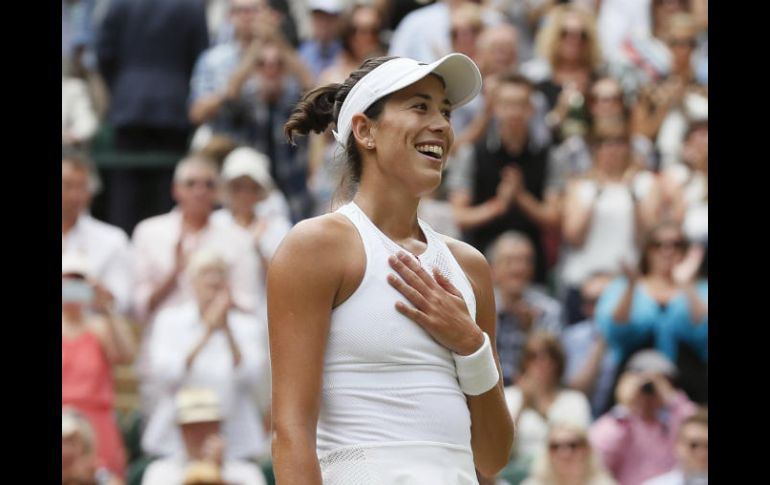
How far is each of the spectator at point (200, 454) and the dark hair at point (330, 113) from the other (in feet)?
11.7

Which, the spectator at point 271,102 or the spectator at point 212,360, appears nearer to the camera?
the spectator at point 212,360

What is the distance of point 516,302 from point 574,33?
178 centimetres

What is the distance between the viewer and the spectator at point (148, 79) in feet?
29.5

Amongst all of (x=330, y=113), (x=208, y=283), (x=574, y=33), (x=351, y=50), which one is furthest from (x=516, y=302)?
(x=330, y=113)

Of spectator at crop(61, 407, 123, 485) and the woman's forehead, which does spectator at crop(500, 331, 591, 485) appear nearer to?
spectator at crop(61, 407, 123, 485)

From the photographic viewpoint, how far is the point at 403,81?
3.53 m

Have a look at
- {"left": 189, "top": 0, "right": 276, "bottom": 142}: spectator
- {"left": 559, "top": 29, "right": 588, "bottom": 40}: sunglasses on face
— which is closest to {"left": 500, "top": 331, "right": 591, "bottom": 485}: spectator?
{"left": 559, "top": 29, "right": 588, "bottom": 40}: sunglasses on face

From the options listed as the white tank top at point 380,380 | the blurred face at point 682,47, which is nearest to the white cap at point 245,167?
the blurred face at point 682,47

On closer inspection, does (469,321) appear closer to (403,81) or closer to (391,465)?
(391,465)

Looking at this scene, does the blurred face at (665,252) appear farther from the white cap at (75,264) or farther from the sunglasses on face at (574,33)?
the white cap at (75,264)

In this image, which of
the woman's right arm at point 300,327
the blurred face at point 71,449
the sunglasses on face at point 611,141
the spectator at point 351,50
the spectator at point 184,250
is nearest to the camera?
the woman's right arm at point 300,327

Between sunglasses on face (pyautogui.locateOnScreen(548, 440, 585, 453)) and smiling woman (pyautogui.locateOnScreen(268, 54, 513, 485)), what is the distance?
362cm

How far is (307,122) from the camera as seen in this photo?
146 inches
